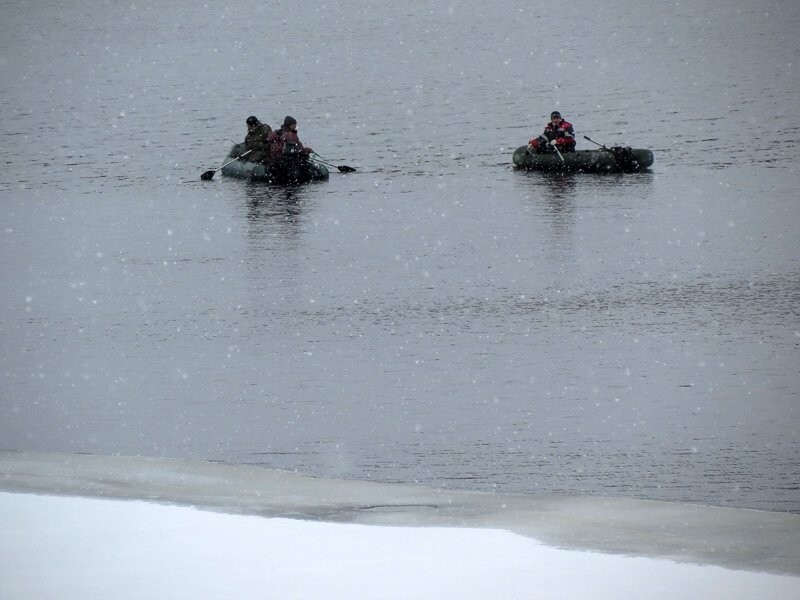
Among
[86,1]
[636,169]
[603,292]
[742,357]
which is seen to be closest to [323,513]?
[742,357]

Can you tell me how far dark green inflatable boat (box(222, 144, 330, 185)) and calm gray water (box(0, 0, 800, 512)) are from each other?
0.43m

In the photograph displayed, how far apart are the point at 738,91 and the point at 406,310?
46.2 m

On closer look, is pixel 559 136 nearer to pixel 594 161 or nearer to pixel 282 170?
pixel 594 161

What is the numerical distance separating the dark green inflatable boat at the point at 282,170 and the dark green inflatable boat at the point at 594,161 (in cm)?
476

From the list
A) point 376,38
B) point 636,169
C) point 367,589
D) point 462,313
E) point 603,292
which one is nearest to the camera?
point 367,589

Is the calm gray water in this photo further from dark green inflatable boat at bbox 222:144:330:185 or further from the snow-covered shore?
the snow-covered shore

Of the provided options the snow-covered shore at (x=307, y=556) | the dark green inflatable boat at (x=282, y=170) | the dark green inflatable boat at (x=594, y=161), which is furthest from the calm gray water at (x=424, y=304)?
the snow-covered shore at (x=307, y=556)

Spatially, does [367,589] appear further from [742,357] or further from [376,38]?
[376,38]

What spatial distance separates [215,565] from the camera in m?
5.97

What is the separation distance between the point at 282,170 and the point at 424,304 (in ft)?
44.7

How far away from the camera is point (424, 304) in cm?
1770

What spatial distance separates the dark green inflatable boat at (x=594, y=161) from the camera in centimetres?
3125

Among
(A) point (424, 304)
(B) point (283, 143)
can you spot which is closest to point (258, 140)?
(B) point (283, 143)

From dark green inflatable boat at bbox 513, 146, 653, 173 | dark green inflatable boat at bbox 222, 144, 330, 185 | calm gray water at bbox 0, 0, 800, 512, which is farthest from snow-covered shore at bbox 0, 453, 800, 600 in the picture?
dark green inflatable boat at bbox 513, 146, 653, 173
